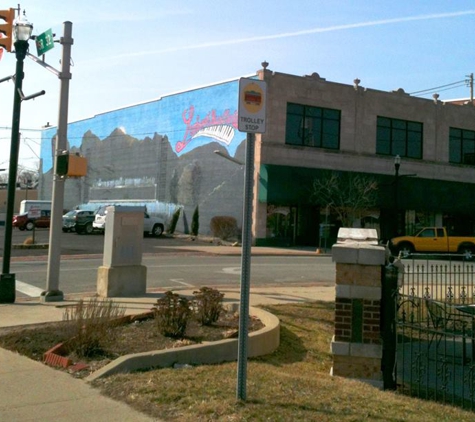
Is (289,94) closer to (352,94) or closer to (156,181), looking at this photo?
(352,94)

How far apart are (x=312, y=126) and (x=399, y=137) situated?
7.08 m

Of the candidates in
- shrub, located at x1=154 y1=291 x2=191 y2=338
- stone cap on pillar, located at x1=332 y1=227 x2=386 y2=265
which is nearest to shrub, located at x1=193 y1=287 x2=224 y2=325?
shrub, located at x1=154 y1=291 x2=191 y2=338

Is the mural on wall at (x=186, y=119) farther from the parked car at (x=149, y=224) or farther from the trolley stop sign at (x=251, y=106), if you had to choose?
the trolley stop sign at (x=251, y=106)

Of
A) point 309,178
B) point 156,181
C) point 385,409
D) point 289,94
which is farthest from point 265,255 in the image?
point 385,409

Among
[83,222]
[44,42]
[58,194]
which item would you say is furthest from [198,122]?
[58,194]

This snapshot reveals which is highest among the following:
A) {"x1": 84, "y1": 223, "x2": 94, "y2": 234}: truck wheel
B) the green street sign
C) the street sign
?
the green street sign

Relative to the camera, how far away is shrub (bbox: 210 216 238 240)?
3775 cm

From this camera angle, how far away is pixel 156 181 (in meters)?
47.1

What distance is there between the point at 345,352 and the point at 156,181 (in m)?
40.5

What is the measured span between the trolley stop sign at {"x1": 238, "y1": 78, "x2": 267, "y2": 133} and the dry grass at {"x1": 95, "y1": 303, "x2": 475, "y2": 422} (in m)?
2.38

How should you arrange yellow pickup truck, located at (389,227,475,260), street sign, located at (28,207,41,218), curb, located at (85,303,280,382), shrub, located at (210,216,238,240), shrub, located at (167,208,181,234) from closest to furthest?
curb, located at (85,303,280,382)
yellow pickup truck, located at (389,227,475,260)
shrub, located at (210,216,238,240)
street sign, located at (28,207,41,218)
shrub, located at (167,208,181,234)

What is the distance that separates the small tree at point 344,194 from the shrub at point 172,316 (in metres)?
28.2

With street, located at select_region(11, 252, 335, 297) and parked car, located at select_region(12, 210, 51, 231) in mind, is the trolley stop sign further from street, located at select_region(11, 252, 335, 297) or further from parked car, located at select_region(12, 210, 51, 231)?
parked car, located at select_region(12, 210, 51, 231)

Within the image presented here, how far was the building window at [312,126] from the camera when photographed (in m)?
37.5
